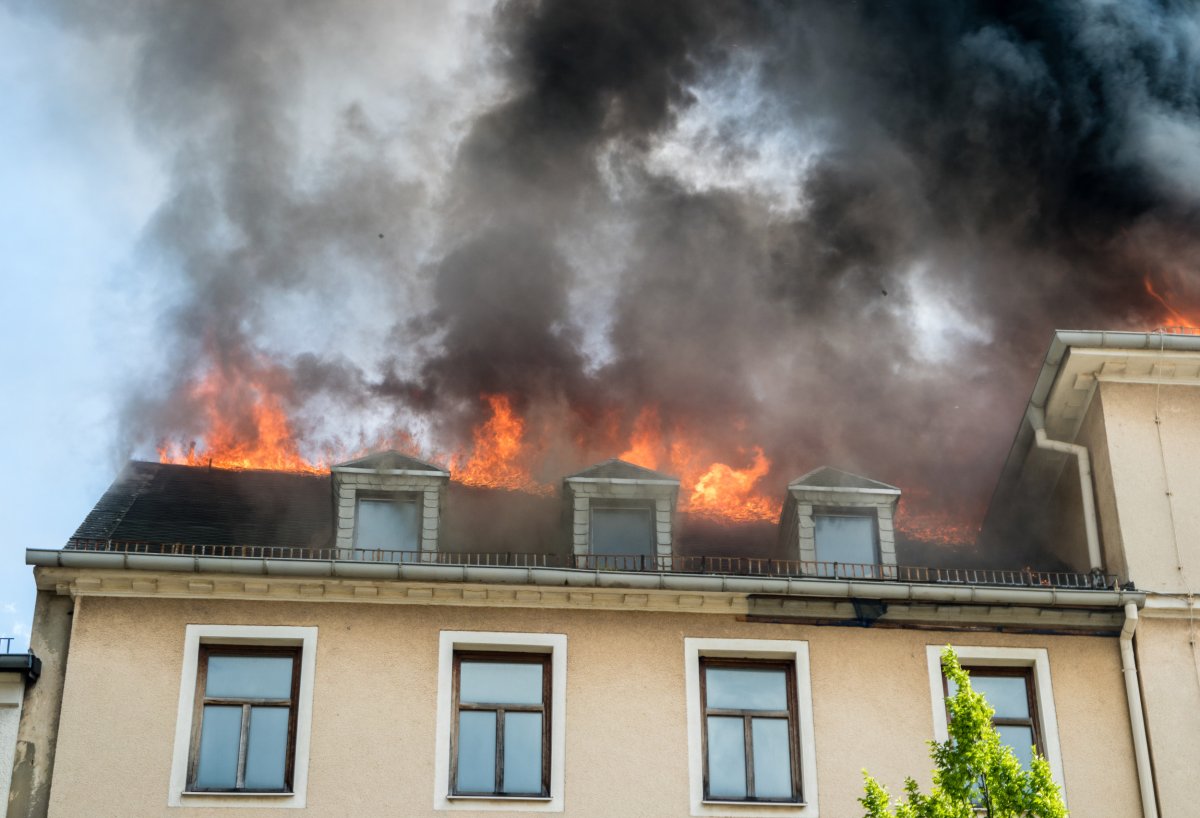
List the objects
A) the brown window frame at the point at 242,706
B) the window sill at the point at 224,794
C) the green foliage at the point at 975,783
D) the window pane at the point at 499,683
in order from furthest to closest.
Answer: the window pane at the point at 499,683 → the brown window frame at the point at 242,706 → the window sill at the point at 224,794 → the green foliage at the point at 975,783

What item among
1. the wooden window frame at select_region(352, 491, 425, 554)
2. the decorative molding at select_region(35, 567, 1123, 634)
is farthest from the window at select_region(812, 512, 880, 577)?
the wooden window frame at select_region(352, 491, 425, 554)

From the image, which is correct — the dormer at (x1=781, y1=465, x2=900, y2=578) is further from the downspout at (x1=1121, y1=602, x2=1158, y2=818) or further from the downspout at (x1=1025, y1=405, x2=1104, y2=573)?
the downspout at (x1=1121, y1=602, x2=1158, y2=818)

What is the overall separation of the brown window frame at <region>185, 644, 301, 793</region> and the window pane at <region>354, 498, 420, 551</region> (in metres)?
1.99

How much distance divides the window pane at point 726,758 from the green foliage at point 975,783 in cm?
247

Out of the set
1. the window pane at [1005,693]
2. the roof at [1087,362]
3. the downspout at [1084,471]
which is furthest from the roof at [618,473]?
the roof at [1087,362]

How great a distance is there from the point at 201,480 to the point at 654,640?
766 centimetres

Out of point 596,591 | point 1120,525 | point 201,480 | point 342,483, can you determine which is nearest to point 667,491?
point 596,591

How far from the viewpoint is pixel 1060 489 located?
20.2 m

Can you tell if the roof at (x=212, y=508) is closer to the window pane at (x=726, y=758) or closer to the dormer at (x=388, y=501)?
the dormer at (x=388, y=501)

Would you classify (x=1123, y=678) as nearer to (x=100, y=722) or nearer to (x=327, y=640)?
(x=327, y=640)

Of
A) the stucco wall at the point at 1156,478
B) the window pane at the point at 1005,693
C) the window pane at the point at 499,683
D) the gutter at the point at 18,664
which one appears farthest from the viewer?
the stucco wall at the point at 1156,478

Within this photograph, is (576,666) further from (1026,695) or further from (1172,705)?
(1172,705)

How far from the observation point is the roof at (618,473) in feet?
61.4

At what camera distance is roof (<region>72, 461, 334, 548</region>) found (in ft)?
61.3
